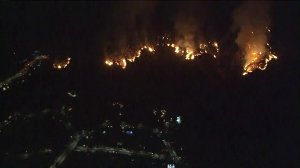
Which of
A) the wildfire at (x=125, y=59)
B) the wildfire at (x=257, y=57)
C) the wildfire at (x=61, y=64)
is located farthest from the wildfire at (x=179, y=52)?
the wildfire at (x=61, y=64)

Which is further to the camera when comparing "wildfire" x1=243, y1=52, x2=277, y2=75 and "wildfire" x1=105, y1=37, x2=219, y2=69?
"wildfire" x1=243, y1=52, x2=277, y2=75

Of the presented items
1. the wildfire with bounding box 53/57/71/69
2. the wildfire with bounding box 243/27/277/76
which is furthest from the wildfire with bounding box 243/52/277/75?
the wildfire with bounding box 53/57/71/69

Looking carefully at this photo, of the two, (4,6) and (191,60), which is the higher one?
(4,6)

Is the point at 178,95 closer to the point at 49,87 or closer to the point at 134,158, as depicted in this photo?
the point at 134,158

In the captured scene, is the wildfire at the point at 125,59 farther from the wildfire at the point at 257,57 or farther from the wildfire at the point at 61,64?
the wildfire at the point at 257,57

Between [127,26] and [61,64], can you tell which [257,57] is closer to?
[127,26]

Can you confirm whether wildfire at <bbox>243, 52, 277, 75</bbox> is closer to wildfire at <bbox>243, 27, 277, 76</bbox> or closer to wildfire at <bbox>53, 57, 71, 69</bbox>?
wildfire at <bbox>243, 27, 277, 76</bbox>

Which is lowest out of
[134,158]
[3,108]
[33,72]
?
[134,158]

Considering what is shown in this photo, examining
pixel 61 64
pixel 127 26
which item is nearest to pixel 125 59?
pixel 127 26

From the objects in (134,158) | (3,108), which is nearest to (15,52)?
(3,108)
